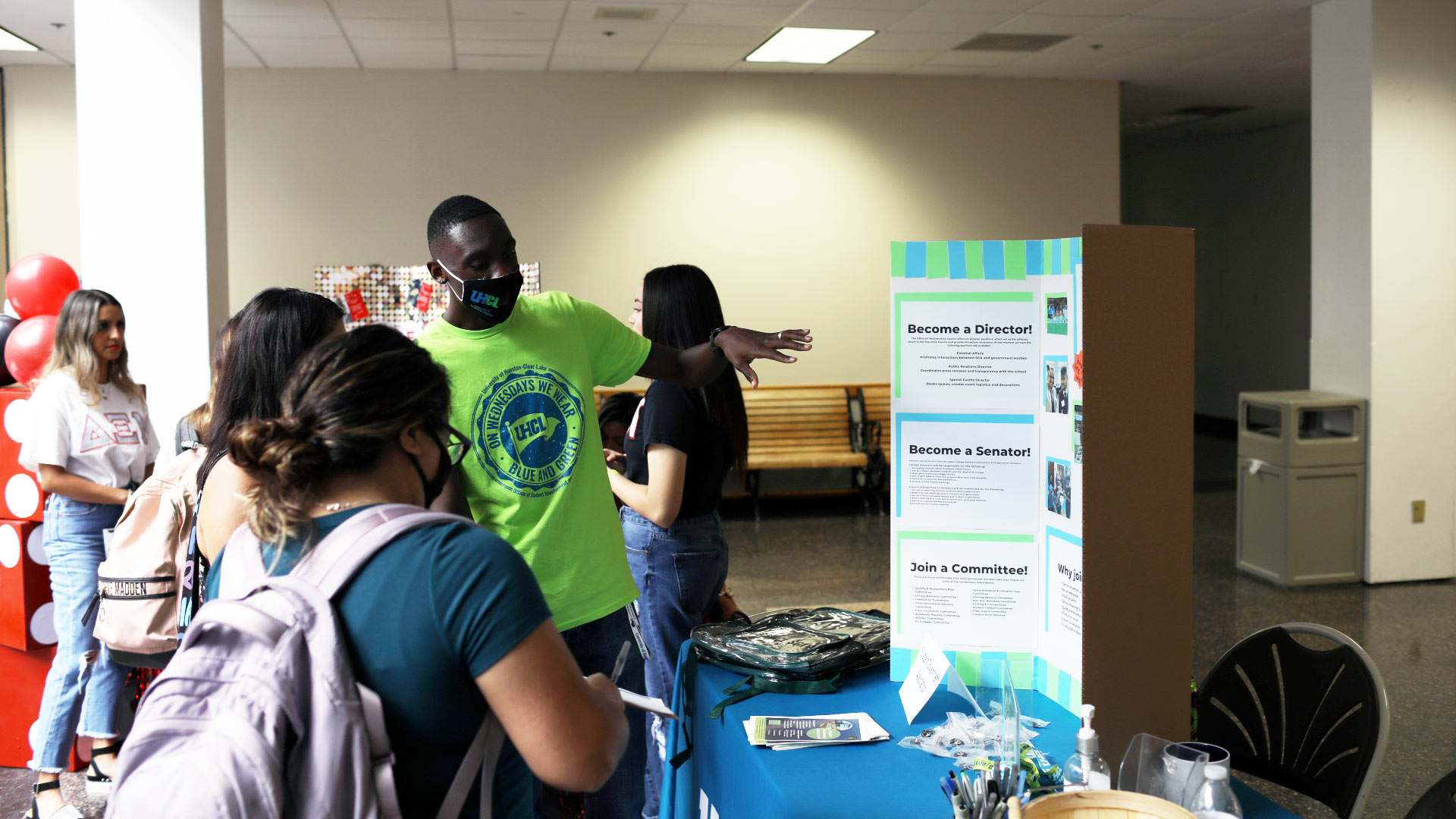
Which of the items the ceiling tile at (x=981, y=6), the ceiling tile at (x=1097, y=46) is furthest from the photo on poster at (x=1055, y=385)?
the ceiling tile at (x=1097, y=46)

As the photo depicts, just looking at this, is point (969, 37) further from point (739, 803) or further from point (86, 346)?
point (739, 803)

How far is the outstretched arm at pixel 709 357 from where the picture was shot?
2.04 metres

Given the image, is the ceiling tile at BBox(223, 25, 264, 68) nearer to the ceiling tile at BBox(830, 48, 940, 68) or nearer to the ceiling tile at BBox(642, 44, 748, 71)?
the ceiling tile at BBox(642, 44, 748, 71)

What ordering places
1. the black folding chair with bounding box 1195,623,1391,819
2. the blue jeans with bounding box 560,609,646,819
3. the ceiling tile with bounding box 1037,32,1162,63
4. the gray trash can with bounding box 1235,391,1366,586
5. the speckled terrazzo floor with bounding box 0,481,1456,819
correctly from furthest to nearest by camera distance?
the ceiling tile with bounding box 1037,32,1162,63
the gray trash can with bounding box 1235,391,1366,586
the speckled terrazzo floor with bounding box 0,481,1456,819
the blue jeans with bounding box 560,609,646,819
the black folding chair with bounding box 1195,623,1391,819

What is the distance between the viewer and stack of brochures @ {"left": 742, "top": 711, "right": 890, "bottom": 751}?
1641mm

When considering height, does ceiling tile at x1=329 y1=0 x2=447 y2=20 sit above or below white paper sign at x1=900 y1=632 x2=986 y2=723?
above

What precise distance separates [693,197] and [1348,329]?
453cm

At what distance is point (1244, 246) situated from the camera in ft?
38.2

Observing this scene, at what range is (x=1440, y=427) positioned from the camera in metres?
6.01

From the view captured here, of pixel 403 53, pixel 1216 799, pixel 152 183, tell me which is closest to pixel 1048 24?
pixel 403 53

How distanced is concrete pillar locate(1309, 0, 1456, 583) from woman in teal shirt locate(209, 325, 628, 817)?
19.9 feet

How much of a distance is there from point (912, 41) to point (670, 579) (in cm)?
555

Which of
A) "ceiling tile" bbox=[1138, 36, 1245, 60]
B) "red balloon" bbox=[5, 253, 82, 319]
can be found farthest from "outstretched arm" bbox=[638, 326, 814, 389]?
"ceiling tile" bbox=[1138, 36, 1245, 60]

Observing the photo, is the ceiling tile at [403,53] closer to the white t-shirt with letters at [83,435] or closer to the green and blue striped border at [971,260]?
the white t-shirt with letters at [83,435]
